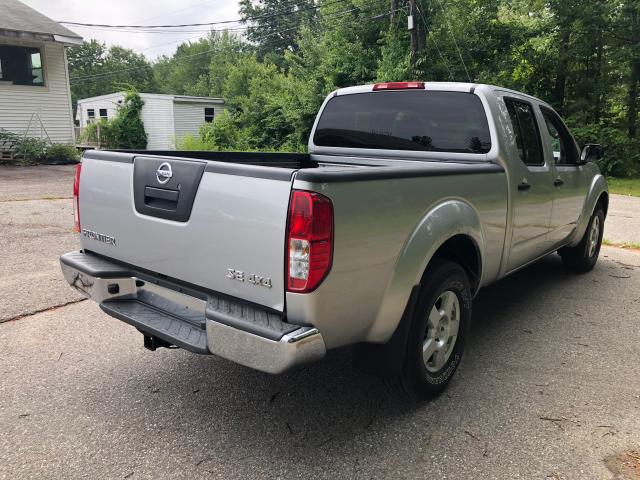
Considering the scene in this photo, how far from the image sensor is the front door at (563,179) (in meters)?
4.53

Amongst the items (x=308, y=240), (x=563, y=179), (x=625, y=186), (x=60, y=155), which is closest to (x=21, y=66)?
(x=60, y=155)

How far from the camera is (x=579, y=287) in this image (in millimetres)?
5453

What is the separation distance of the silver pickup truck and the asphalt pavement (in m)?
0.39

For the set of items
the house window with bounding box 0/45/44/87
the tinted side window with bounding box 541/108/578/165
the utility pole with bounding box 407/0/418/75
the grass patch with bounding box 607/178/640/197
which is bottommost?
the grass patch with bounding box 607/178/640/197

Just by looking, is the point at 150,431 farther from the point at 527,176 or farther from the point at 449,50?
the point at 449,50

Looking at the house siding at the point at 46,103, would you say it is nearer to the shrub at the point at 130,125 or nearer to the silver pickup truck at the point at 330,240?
the shrub at the point at 130,125

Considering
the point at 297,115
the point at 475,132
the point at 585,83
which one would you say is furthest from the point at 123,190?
the point at 585,83

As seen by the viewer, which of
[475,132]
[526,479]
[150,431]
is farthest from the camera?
[475,132]

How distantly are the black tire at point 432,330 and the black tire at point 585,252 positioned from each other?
3200mm

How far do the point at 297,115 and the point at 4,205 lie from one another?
11779 mm

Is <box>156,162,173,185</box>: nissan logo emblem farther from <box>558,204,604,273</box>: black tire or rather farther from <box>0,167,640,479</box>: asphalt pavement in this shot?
<box>558,204,604,273</box>: black tire

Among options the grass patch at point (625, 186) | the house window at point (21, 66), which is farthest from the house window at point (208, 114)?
Result: the grass patch at point (625, 186)

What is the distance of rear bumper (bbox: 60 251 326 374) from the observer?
2166mm

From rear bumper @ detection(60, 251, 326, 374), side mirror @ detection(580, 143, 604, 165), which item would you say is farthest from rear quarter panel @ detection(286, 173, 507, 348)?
side mirror @ detection(580, 143, 604, 165)
